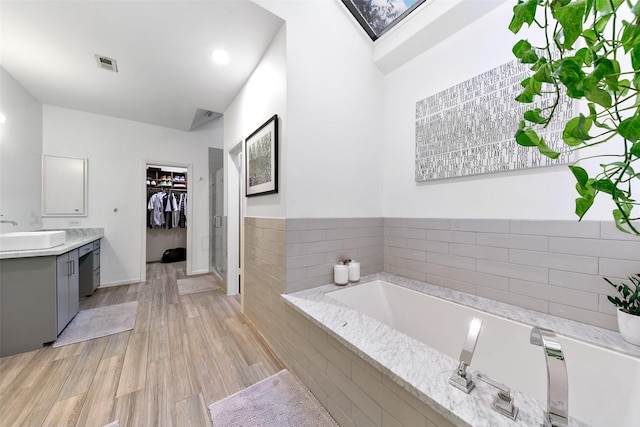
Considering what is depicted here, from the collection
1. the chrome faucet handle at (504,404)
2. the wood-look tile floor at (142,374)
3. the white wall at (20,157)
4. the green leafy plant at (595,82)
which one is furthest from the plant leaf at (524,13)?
the white wall at (20,157)

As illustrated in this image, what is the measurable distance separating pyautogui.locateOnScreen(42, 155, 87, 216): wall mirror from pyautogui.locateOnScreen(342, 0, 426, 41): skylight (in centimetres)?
402

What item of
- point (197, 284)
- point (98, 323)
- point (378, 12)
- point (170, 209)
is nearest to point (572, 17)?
point (378, 12)

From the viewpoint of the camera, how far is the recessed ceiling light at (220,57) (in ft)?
6.89

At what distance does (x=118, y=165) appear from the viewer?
141 inches

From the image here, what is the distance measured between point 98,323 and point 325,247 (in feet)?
8.13

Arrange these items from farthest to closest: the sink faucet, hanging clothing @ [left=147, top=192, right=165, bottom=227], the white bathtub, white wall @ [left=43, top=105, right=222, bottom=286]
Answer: hanging clothing @ [left=147, top=192, right=165, bottom=227] → white wall @ [left=43, top=105, right=222, bottom=286] → the white bathtub → the sink faucet

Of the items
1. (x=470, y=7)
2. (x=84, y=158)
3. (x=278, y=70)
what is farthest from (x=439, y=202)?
(x=84, y=158)

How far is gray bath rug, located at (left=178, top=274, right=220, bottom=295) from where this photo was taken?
3400 mm

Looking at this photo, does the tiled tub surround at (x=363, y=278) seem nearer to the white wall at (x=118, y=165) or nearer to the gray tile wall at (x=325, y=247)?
the gray tile wall at (x=325, y=247)

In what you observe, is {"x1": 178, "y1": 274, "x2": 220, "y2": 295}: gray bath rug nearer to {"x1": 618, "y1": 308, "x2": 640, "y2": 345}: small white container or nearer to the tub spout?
the tub spout

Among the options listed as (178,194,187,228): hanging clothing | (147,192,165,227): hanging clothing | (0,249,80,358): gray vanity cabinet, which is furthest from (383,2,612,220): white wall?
(147,192,165,227): hanging clothing

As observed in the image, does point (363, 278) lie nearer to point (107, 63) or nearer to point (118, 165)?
point (107, 63)

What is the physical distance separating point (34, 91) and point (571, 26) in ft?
15.1

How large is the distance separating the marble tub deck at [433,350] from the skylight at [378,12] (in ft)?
7.48
